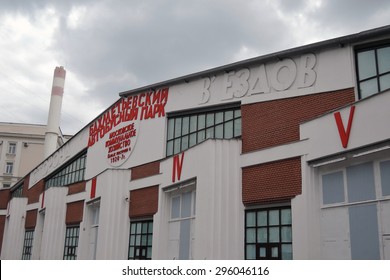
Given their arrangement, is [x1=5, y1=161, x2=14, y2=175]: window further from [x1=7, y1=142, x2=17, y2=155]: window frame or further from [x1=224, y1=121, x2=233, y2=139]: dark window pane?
[x1=224, y1=121, x2=233, y2=139]: dark window pane

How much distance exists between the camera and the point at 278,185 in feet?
44.4

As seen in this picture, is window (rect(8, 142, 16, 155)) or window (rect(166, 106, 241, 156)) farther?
window (rect(8, 142, 16, 155))

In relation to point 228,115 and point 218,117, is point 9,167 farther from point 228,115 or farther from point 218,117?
point 228,115

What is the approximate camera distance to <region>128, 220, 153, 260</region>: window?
62.5 ft

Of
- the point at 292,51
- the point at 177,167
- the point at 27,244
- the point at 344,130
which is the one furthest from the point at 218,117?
the point at 27,244

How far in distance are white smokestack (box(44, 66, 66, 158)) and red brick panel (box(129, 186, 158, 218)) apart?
2892cm

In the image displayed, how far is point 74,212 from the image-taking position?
26.2 metres

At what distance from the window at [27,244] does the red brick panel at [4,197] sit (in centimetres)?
1056

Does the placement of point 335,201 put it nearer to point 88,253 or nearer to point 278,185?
point 278,185

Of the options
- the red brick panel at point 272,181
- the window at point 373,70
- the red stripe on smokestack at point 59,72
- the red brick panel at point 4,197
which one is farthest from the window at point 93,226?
the red stripe on smokestack at point 59,72

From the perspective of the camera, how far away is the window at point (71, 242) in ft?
83.0

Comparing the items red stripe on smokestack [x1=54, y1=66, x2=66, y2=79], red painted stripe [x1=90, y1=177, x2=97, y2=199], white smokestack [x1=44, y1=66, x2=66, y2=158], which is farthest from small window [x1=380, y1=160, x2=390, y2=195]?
red stripe on smokestack [x1=54, y1=66, x2=66, y2=79]

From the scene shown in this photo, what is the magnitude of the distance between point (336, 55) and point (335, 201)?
4.59 meters

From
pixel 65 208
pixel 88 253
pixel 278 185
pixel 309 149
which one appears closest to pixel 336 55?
pixel 309 149
